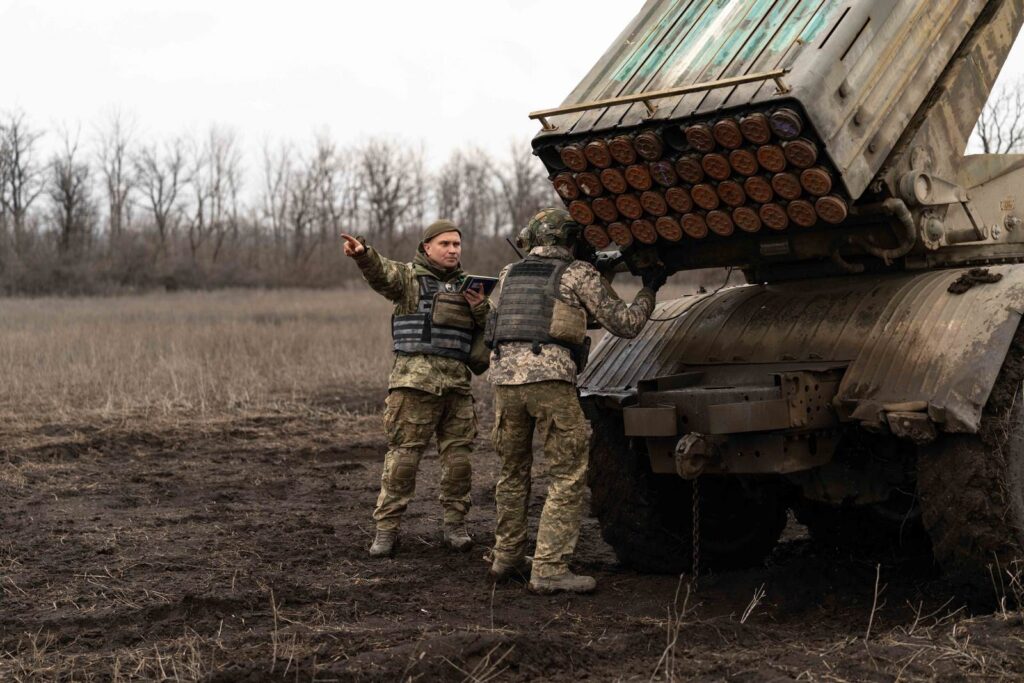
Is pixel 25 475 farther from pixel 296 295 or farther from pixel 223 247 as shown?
pixel 223 247

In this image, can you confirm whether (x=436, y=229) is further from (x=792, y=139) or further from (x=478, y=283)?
(x=792, y=139)

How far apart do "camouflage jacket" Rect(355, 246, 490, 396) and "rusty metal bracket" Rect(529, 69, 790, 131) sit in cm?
138

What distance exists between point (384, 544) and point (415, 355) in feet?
3.37

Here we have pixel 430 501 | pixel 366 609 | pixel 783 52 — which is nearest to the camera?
pixel 783 52

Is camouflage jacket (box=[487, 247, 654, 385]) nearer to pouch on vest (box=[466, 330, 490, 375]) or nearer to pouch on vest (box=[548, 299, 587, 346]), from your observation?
pouch on vest (box=[548, 299, 587, 346])

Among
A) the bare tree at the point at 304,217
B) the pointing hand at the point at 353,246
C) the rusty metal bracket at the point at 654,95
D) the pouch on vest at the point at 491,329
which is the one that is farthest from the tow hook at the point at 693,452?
the bare tree at the point at 304,217

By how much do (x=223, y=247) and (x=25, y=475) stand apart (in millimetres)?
46078

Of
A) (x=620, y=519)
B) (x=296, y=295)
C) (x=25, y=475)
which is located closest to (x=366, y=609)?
(x=620, y=519)

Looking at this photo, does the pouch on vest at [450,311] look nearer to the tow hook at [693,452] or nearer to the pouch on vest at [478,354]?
the pouch on vest at [478,354]

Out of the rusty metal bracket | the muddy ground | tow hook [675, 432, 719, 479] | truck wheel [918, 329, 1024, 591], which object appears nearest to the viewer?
the muddy ground

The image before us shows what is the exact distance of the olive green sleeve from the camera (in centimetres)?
606

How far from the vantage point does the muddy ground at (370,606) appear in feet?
13.9

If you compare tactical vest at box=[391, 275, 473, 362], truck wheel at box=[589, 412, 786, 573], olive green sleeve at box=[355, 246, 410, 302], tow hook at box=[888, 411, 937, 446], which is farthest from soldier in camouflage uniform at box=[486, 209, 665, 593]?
tow hook at box=[888, 411, 937, 446]

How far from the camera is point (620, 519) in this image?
582 centimetres
